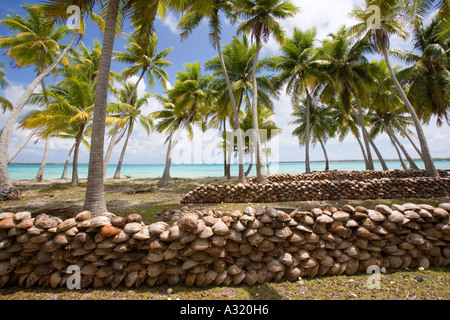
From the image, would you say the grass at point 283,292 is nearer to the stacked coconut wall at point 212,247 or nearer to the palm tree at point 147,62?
the stacked coconut wall at point 212,247

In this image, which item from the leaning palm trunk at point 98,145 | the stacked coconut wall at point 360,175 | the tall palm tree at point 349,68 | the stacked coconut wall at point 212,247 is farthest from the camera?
the tall palm tree at point 349,68

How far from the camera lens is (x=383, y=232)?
115 inches

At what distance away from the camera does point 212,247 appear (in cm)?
261

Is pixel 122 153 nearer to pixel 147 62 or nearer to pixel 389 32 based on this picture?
pixel 147 62

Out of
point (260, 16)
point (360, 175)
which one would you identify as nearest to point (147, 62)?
point (260, 16)

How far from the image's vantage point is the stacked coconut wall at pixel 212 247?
2.53 meters

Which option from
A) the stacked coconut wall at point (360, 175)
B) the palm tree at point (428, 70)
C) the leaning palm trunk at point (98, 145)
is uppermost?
the palm tree at point (428, 70)

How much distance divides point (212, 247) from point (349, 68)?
2065cm

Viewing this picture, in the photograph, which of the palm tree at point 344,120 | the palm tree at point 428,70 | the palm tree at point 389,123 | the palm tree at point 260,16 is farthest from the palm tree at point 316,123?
the palm tree at point 260,16

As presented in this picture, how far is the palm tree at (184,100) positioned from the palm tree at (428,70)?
16634 millimetres

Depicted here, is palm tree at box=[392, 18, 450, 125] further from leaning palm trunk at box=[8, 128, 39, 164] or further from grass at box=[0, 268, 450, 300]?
leaning palm trunk at box=[8, 128, 39, 164]
